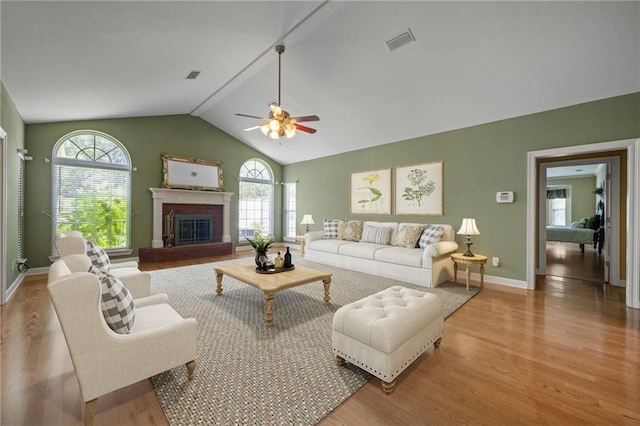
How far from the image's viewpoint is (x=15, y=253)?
13.6ft

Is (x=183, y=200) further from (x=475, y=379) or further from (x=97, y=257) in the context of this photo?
(x=475, y=379)

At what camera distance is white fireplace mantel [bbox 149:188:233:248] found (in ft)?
20.4

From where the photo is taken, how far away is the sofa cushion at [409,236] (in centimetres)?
495

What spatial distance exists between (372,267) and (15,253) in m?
5.62

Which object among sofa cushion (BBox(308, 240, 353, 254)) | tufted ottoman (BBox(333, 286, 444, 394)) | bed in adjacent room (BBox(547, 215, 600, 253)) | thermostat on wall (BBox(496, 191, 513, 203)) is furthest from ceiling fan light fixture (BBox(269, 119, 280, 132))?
bed in adjacent room (BBox(547, 215, 600, 253))

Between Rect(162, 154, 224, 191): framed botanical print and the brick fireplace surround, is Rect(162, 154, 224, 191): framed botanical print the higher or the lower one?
the higher one

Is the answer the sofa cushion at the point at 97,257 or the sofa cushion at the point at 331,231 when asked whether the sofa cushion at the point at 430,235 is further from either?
the sofa cushion at the point at 97,257

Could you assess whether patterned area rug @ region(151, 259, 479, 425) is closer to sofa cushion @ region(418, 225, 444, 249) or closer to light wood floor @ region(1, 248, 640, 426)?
light wood floor @ region(1, 248, 640, 426)

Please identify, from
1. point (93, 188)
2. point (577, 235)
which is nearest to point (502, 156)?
point (577, 235)

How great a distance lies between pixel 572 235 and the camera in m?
8.04

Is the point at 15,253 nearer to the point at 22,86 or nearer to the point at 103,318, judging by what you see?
the point at 22,86

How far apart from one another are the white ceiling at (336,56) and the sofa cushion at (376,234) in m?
2.05

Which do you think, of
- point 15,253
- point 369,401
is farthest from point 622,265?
point 15,253

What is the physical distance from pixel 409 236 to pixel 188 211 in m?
5.23
